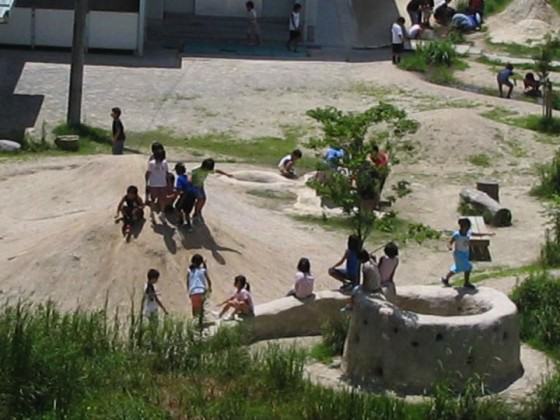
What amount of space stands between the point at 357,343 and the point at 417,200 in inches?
382

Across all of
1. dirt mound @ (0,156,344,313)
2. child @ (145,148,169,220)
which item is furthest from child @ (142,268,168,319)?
child @ (145,148,169,220)

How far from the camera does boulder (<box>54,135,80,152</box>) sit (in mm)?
37156

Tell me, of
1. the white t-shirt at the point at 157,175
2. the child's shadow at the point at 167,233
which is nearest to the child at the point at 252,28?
the white t-shirt at the point at 157,175

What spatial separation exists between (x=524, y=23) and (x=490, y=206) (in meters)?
16.3

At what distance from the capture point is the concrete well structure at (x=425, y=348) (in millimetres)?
24891

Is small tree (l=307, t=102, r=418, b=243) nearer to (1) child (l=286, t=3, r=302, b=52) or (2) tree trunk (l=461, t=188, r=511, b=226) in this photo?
(2) tree trunk (l=461, t=188, r=511, b=226)

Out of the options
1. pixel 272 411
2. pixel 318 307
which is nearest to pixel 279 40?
pixel 318 307

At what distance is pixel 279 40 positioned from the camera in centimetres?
4741

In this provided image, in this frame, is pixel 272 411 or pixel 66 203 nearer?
pixel 272 411

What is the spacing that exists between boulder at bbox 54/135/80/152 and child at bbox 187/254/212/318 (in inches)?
405

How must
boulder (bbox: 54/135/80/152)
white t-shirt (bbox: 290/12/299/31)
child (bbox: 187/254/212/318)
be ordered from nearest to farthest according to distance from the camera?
1. child (bbox: 187/254/212/318)
2. boulder (bbox: 54/135/80/152)
3. white t-shirt (bbox: 290/12/299/31)

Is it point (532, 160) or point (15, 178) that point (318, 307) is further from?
point (532, 160)

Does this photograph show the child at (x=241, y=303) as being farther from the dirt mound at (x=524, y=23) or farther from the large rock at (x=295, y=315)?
the dirt mound at (x=524, y=23)

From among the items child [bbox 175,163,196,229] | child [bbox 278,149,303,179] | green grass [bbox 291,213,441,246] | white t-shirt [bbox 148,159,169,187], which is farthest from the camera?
child [bbox 278,149,303,179]
